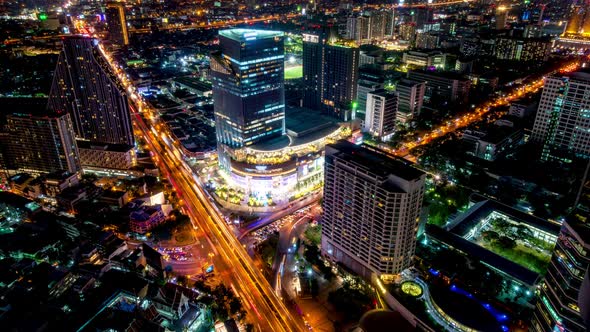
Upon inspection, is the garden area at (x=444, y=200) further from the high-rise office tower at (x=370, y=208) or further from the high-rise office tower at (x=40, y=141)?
the high-rise office tower at (x=40, y=141)

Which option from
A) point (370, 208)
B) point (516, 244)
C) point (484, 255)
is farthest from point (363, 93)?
point (370, 208)

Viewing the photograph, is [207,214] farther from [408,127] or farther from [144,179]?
[408,127]

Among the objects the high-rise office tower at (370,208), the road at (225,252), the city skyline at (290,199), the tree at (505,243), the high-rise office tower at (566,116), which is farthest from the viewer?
the high-rise office tower at (566,116)

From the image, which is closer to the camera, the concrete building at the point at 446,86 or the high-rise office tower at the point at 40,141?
the high-rise office tower at the point at 40,141

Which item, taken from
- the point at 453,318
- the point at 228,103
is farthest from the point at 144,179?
the point at 453,318

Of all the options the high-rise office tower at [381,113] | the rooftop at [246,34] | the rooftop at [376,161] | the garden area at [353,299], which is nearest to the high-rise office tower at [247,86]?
the rooftop at [246,34]

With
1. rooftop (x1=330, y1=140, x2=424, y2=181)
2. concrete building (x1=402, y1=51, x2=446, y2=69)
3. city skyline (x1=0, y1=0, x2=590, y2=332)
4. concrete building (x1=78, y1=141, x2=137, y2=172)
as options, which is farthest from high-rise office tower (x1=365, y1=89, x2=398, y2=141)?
concrete building (x1=402, y1=51, x2=446, y2=69)

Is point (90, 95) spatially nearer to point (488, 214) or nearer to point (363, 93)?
point (363, 93)

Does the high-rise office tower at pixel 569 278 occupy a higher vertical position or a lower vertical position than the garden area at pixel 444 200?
higher
